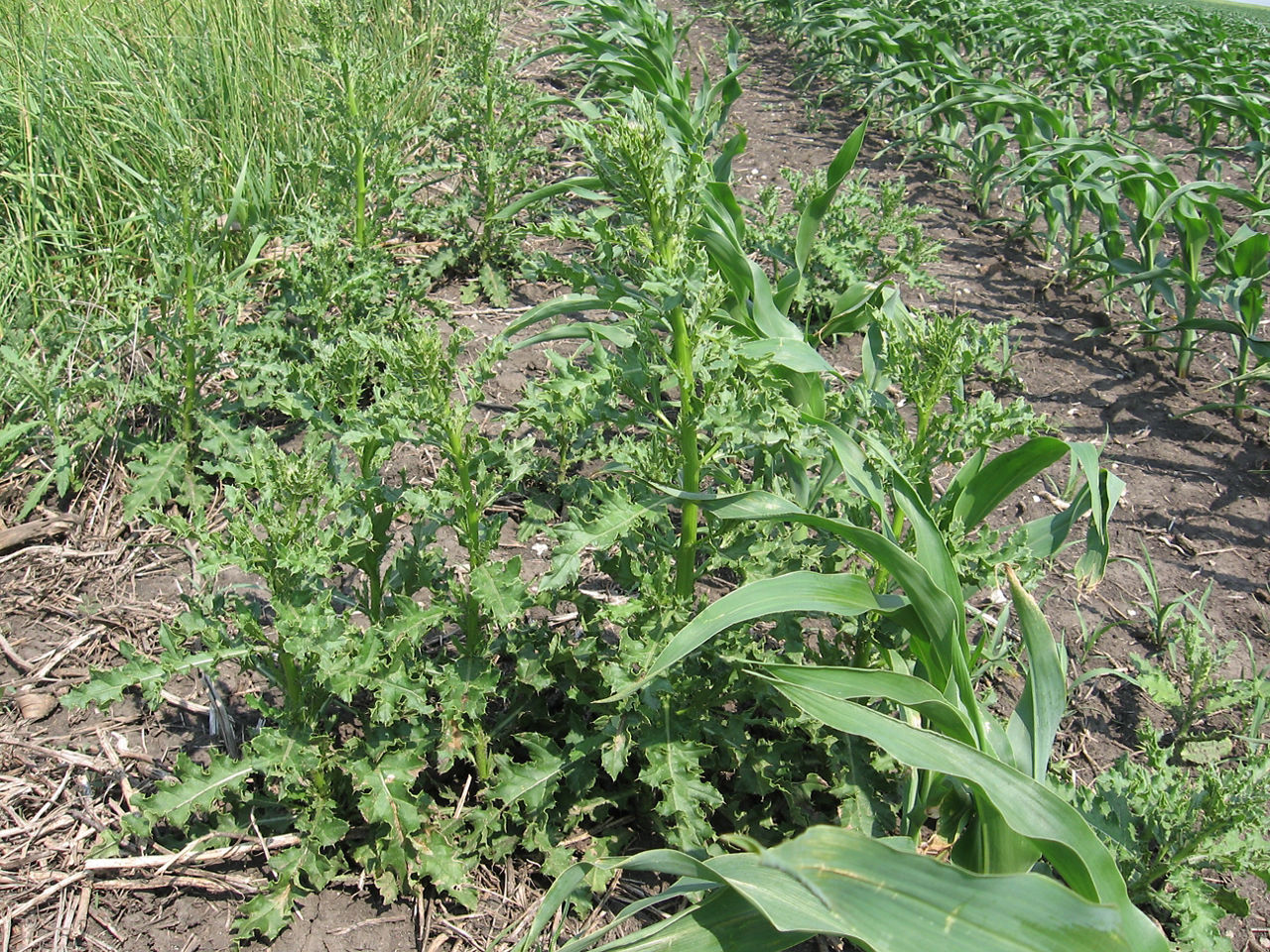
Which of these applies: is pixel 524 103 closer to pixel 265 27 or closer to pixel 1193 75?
pixel 265 27

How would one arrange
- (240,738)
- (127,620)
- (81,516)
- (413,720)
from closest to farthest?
(413,720)
(240,738)
(127,620)
(81,516)

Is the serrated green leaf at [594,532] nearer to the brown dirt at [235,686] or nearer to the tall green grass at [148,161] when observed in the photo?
the brown dirt at [235,686]

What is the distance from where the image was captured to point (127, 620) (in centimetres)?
257

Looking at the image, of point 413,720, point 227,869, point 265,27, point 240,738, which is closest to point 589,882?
point 413,720

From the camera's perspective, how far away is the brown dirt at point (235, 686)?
76.5 inches

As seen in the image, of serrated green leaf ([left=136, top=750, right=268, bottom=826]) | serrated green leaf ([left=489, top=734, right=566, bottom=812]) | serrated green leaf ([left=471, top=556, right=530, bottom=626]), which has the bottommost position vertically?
serrated green leaf ([left=489, top=734, right=566, bottom=812])

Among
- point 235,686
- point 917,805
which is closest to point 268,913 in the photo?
point 235,686

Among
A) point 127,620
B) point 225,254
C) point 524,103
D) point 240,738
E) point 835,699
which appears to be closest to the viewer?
point 835,699

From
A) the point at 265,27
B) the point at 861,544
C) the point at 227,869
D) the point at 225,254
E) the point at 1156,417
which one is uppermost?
the point at 265,27

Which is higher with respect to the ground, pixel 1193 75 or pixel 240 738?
pixel 1193 75

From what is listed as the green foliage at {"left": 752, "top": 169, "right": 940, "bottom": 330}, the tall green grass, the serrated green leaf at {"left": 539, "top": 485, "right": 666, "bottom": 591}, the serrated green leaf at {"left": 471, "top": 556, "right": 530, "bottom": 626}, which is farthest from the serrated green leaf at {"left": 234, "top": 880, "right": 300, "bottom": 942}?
the green foliage at {"left": 752, "top": 169, "right": 940, "bottom": 330}

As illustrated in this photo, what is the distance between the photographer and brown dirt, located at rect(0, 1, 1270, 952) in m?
1.94

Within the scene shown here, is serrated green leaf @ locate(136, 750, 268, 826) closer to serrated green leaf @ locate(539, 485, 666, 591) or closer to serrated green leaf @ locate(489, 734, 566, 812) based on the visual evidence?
serrated green leaf @ locate(489, 734, 566, 812)

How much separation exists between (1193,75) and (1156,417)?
3995 millimetres
